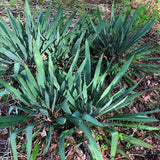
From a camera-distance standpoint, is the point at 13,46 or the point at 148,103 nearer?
the point at 13,46

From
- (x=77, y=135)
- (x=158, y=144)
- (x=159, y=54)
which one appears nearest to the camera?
(x=77, y=135)

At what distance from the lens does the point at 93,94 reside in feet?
4.21

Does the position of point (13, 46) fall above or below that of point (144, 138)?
above

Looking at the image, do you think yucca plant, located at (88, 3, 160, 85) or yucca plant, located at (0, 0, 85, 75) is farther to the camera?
yucca plant, located at (88, 3, 160, 85)

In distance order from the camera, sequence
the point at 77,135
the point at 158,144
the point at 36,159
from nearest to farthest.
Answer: the point at 36,159 → the point at 77,135 → the point at 158,144

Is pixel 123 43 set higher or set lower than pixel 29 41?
lower

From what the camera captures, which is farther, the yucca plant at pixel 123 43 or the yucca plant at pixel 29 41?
the yucca plant at pixel 123 43

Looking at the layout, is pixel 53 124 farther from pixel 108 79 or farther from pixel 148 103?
pixel 148 103

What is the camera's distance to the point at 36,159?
47.5 inches

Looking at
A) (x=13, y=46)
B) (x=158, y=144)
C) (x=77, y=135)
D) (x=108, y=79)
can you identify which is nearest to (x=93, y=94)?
(x=77, y=135)

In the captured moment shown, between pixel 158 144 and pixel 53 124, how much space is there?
956 millimetres

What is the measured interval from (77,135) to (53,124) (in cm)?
24

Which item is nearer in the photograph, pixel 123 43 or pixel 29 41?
pixel 29 41

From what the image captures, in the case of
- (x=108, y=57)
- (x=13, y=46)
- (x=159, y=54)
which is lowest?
(x=159, y=54)
